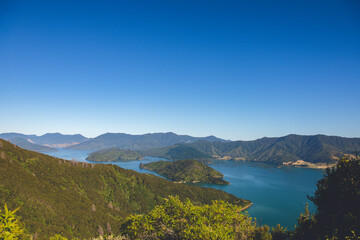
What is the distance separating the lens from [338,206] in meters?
25.8

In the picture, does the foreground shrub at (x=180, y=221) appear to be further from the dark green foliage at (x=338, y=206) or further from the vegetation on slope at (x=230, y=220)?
the dark green foliage at (x=338, y=206)

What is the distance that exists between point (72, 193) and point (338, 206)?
106626 mm

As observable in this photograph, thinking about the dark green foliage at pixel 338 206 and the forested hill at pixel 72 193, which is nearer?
the dark green foliage at pixel 338 206

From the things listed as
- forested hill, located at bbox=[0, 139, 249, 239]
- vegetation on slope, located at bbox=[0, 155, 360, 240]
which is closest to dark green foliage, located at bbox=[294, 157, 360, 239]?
vegetation on slope, located at bbox=[0, 155, 360, 240]

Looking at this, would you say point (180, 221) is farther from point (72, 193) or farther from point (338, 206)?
point (72, 193)

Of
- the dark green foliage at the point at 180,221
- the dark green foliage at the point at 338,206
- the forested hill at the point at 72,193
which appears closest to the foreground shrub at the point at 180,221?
the dark green foliage at the point at 180,221

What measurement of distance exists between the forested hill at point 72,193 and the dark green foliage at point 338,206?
60172 mm

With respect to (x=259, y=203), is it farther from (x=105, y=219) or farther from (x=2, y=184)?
(x=2, y=184)

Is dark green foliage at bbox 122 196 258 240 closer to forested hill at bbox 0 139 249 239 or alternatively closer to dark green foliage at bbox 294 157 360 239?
dark green foliage at bbox 294 157 360 239

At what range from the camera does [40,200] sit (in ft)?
215

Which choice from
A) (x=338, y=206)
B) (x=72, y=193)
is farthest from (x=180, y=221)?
(x=72, y=193)

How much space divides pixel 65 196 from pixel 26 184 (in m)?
18.6

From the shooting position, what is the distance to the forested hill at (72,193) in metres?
60.8

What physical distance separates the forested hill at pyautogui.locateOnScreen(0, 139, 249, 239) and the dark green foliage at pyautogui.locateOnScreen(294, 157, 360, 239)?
60.2 m
